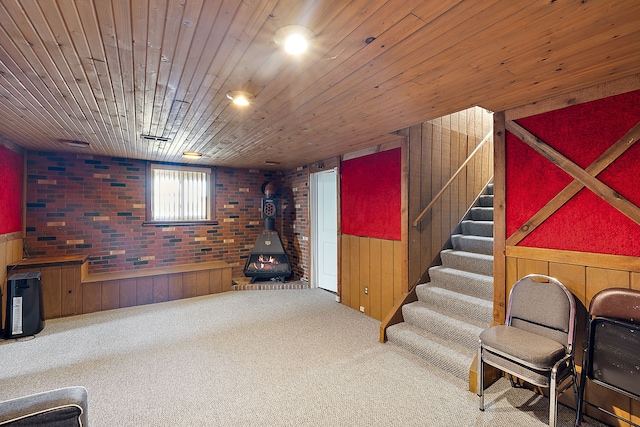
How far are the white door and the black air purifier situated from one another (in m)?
3.79

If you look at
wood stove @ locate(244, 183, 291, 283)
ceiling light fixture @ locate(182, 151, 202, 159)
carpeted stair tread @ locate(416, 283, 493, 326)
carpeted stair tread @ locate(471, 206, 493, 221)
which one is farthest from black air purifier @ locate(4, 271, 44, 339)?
carpeted stair tread @ locate(471, 206, 493, 221)

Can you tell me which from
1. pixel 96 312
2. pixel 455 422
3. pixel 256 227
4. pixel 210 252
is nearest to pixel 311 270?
pixel 256 227

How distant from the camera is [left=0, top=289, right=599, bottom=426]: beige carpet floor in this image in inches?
82.0

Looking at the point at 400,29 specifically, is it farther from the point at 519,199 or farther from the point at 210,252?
the point at 210,252

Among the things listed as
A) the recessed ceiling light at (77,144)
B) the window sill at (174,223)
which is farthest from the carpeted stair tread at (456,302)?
the recessed ceiling light at (77,144)

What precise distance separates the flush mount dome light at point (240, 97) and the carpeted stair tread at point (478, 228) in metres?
3.08

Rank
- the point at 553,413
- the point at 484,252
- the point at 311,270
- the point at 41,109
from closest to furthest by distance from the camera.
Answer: the point at 553,413, the point at 41,109, the point at 484,252, the point at 311,270

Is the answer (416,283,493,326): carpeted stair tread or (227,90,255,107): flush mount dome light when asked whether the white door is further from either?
(227,90,255,107): flush mount dome light

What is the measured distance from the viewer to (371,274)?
4.05 m

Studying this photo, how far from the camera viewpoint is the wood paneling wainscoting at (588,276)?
1968 millimetres

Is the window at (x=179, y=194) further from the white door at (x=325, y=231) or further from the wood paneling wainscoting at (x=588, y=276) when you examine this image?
the wood paneling wainscoting at (x=588, y=276)

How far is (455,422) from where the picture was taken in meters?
2.02

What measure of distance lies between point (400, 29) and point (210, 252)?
532 cm

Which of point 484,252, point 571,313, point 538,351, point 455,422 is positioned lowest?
point 455,422
